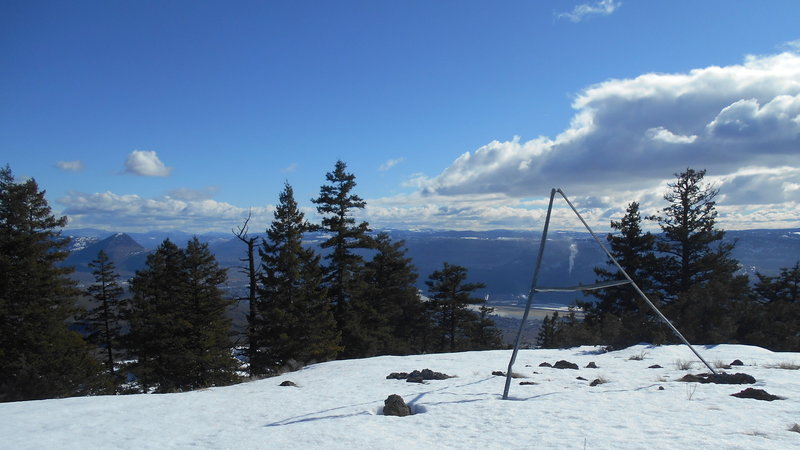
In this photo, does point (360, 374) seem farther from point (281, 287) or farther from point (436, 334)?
point (436, 334)

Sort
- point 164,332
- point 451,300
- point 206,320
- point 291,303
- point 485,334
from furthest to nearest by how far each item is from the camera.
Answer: point 485,334 → point 451,300 → point 291,303 → point 206,320 → point 164,332

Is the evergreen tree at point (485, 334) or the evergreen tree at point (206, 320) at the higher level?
the evergreen tree at point (206, 320)

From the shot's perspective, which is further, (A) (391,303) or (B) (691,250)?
(A) (391,303)

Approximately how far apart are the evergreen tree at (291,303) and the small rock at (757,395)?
17.0 meters

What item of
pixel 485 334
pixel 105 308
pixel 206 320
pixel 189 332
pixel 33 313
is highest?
pixel 33 313

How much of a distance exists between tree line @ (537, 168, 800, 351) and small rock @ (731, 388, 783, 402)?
10199 mm

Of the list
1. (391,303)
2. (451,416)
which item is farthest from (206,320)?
(391,303)

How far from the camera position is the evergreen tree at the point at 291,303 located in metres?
20.9

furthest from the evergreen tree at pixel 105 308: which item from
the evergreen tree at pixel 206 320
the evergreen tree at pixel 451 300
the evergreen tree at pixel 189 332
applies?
the evergreen tree at pixel 451 300

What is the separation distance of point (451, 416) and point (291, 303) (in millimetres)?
16577

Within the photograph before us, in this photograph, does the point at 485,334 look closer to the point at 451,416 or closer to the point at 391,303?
the point at 391,303

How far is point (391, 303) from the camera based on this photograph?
35.5 meters

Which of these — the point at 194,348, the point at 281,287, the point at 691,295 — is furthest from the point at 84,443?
the point at 691,295

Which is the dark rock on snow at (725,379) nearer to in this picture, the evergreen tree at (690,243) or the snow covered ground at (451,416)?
the snow covered ground at (451,416)
